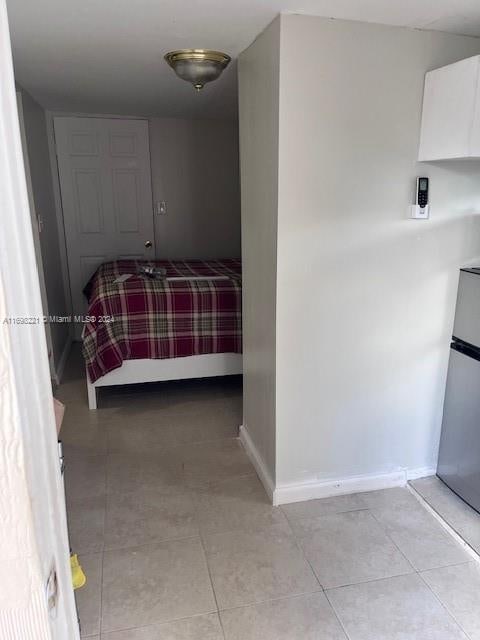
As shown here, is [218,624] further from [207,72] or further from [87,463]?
[207,72]

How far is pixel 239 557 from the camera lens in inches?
72.6

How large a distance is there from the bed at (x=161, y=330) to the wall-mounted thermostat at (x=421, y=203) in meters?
1.41

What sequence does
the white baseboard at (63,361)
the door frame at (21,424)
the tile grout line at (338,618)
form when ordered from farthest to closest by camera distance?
1. the white baseboard at (63,361)
2. the tile grout line at (338,618)
3. the door frame at (21,424)

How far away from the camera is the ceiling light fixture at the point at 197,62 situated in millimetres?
2047

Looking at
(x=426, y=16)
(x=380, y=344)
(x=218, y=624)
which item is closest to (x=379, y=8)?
(x=426, y=16)

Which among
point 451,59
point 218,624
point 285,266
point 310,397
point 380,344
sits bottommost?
point 218,624

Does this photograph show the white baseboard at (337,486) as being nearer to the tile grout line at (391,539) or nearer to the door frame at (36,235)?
the tile grout line at (391,539)

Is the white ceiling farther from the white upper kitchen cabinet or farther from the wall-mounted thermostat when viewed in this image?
the wall-mounted thermostat

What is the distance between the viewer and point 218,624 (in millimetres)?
1553

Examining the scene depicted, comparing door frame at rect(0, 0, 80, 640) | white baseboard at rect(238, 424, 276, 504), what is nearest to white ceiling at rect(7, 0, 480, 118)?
door frame at rect(0, 0, 80, 640)

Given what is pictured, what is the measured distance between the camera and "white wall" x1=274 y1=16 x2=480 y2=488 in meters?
1.79

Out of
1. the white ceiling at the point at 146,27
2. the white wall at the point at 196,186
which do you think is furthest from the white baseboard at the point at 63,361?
the white ceiling at the point at 146,27

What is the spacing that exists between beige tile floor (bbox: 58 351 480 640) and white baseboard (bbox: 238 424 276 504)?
4 centimetres

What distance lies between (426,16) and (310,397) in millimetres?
1541
